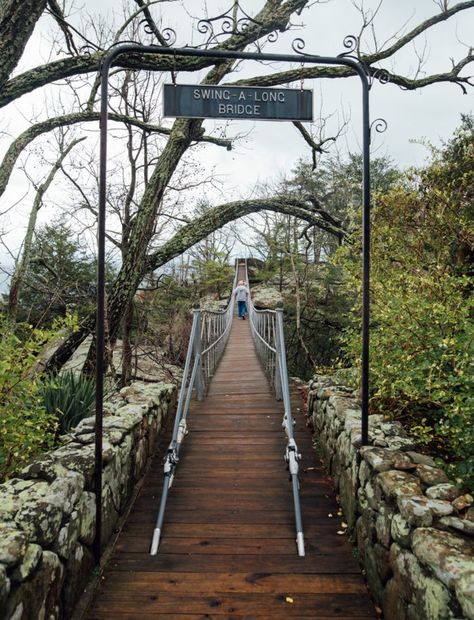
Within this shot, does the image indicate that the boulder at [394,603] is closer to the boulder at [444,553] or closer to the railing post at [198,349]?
the boulder at [444,553]

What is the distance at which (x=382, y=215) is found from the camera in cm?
516

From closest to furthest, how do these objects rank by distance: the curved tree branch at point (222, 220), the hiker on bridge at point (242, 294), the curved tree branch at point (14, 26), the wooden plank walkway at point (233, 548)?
the wooden plank walkway at point (233, 548) → the curved tree branch at point (14, 26) → the curved tree branch at point (222, 220) → the hiker on bridge at point (242, 294)

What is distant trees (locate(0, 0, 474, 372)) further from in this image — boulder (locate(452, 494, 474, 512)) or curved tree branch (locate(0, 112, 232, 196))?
boulder (locate(452, 494, 474, 512))

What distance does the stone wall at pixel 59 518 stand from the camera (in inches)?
57.1

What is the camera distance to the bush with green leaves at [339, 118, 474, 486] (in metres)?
2.42

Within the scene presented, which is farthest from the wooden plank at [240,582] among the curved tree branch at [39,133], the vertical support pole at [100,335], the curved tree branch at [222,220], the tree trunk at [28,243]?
the tree trunk at [28,243]

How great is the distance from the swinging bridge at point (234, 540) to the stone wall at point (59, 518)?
177mm

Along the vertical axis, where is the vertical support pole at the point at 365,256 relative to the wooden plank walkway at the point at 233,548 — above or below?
above

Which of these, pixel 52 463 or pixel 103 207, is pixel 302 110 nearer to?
pixel 103 207

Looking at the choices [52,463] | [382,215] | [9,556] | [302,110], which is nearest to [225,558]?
[52,463]

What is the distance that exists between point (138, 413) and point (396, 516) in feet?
6.58

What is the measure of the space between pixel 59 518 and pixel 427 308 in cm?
254

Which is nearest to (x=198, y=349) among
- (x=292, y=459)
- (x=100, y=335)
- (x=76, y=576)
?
(x=292, y=459)

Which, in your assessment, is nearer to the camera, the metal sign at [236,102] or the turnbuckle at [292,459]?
the metal sign at [236,102]
